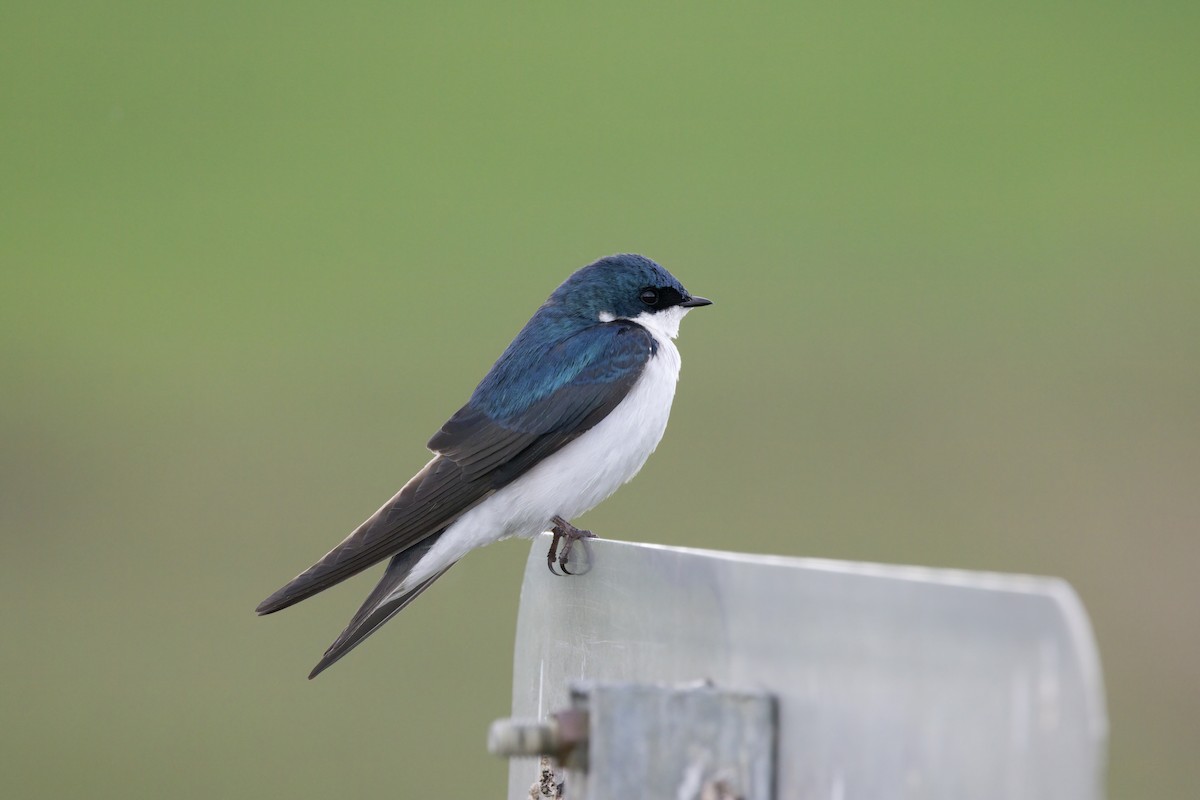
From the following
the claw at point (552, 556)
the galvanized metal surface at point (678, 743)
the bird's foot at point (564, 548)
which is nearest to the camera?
the galvanized metal surface at point (678, 743)

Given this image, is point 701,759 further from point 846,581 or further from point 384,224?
point 384,224

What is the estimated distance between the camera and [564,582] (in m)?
1.72

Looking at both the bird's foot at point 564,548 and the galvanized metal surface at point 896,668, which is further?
the bird's foot at point 564,548

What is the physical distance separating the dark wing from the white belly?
0.02m

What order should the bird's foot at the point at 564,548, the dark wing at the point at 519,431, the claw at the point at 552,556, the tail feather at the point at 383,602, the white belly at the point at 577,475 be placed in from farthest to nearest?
the white belly at the point at 577,475 → the dark wing at the point at 519,431 → the tail feather at the point at 383,602 → the claw at the point at 552,556 → the bird's foot at the point at 564,548

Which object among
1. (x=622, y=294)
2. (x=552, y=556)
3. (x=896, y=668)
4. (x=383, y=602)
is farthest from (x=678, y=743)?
(x=622, y=294)

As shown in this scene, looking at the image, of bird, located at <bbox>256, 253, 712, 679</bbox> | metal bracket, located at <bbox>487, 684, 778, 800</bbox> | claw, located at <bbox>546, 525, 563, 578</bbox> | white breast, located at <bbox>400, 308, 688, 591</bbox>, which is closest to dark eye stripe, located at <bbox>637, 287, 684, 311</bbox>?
bird, located at <bbox>256, 253, 712, 679</bbox>

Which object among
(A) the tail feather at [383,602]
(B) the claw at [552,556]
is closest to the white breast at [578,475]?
(A) the tail feather at [383,602]

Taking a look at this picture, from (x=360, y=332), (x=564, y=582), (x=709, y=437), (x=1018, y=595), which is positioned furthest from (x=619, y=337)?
(x=360, y=332)

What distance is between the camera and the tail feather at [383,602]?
2344mm

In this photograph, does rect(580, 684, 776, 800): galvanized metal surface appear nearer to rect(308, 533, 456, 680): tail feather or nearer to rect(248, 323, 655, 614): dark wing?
rect(308, 533, 456, 680): tail feather

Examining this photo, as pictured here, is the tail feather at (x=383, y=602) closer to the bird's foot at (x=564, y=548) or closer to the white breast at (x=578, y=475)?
the white breast at (x=578, y=475)

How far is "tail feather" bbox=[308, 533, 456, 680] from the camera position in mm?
2344

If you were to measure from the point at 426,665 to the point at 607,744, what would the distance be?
555cm
